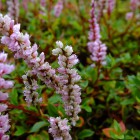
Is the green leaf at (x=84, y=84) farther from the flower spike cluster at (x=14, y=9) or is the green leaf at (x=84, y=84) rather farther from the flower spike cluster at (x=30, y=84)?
the flower spike cluster at (x=14, y=9)

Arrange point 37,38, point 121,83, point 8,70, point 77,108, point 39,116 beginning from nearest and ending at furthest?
point 8,70
point 77,108
point 39,116
point 121,83
point 37,38

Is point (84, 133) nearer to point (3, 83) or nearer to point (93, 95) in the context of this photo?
point (93, 95)

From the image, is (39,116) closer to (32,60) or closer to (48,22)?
(32,60)

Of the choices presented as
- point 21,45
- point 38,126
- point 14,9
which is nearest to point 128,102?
point 38,126

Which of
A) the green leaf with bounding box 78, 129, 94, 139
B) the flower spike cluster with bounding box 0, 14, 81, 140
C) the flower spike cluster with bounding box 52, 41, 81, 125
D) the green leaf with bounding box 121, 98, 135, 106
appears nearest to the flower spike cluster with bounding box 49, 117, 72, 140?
the flower spike cluster with bounding box 0, 14, 81, 140

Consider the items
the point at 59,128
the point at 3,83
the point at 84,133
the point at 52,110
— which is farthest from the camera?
the point at 84,133

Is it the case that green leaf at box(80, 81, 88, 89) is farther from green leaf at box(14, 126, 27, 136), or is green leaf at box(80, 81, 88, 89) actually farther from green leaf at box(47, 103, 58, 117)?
green leaf at box(14, 126, 27, 136)

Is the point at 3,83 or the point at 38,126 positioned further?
the point at 38,126

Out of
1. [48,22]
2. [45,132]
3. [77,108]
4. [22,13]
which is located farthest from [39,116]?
[22,13]
